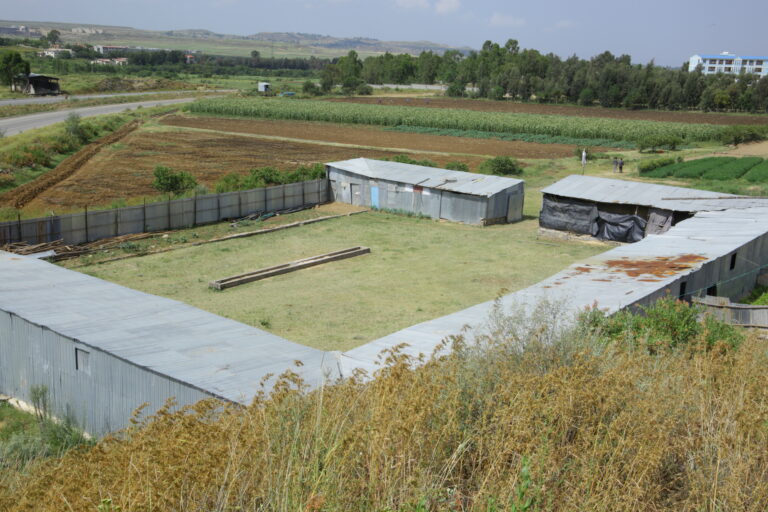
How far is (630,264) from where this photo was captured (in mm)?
20234

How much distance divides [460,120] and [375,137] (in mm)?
16205

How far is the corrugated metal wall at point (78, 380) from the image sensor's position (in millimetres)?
12492

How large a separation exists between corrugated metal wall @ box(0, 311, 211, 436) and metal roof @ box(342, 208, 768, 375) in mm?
3646

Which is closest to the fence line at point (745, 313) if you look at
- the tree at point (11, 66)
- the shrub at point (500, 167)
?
the shrub at point (500, 167)

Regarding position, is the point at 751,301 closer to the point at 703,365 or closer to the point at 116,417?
the point at 703,365

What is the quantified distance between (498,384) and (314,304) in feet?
47.9

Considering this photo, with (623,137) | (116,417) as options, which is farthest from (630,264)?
(623,137)

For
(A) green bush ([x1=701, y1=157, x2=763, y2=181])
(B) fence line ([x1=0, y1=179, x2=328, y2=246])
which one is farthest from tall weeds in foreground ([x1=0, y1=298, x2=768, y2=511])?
(A) green bush ([x1=701, y1=157, x2=763, y2=181])

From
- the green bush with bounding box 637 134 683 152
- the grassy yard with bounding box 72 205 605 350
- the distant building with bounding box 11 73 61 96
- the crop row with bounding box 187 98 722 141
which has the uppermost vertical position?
the distant building with bounding box 11 73 61 96

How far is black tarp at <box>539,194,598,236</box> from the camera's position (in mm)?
30312

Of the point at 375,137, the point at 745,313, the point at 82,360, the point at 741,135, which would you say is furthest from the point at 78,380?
the point at 741,135

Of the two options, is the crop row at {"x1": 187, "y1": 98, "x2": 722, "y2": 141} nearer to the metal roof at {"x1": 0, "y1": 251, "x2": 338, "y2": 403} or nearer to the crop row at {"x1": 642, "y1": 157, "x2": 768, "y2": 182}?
the crop row at {"x1": 642, "y1": 157, "x2": 768, "y2": 182}

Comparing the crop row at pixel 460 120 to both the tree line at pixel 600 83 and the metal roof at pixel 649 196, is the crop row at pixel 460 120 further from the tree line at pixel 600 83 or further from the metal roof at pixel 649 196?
the metal roof at pixel 649 196

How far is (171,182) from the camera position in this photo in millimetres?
35219
